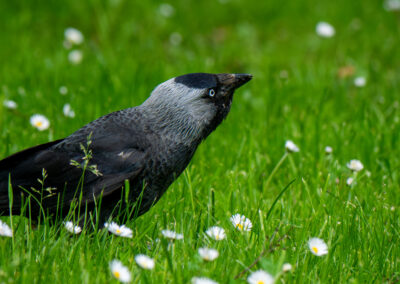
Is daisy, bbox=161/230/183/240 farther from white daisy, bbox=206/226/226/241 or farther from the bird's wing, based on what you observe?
the bird's wing

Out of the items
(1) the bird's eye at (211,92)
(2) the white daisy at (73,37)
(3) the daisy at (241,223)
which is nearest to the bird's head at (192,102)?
(1) the bird's eye at (211,92)

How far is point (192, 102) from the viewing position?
3.26 meters

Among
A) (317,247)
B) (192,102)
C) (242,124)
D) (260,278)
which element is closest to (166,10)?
(242,124)

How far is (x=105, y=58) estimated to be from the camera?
235 inches

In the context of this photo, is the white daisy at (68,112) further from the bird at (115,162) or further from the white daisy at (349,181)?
the white daisy at (349,181)

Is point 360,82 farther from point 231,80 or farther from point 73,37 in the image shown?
point 73,37

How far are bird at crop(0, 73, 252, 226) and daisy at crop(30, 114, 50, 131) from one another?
1.08 metres

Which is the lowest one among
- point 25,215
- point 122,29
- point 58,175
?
point 25,215

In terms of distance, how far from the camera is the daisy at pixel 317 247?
2.54 m

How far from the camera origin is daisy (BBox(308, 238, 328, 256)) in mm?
2543

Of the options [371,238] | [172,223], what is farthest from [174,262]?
[371,238]

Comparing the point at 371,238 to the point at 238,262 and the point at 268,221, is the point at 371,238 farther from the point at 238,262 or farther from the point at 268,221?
the point at 238,262

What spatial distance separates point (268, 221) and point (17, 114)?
2397mm

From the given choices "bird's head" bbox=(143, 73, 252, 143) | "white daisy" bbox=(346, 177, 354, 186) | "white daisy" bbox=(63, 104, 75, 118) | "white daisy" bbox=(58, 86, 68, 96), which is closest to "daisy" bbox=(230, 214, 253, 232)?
"bird's head" bbox=(143, 73, 252, 143)
